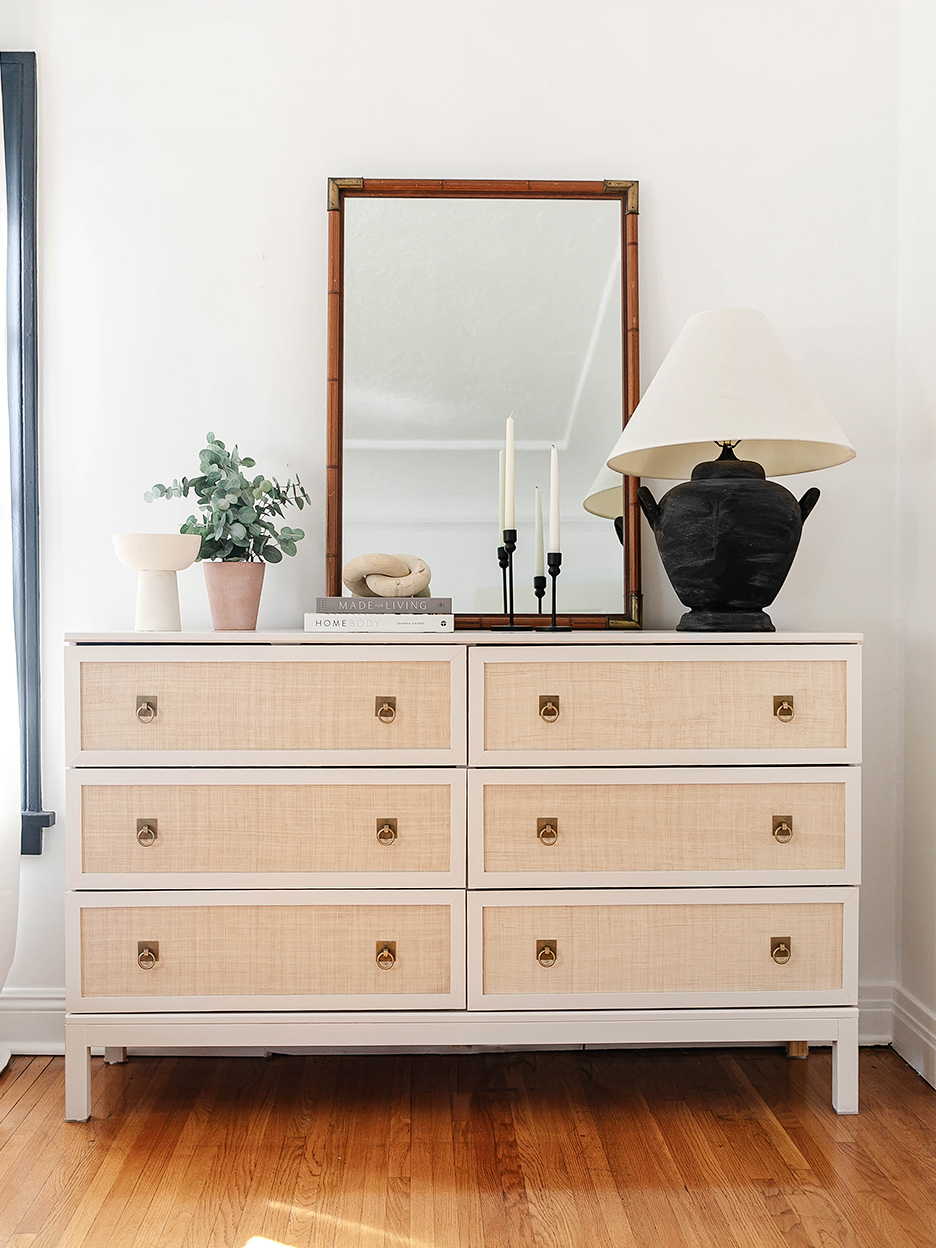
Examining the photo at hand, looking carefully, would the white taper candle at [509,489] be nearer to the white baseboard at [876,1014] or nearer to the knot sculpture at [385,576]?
the knot sculpture at [385,576]

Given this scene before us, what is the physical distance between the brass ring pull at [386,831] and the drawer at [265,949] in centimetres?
9

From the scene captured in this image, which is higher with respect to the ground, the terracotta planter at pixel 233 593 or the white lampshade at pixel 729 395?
the white lampshade at pixel 729 395

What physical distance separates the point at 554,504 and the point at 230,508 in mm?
654

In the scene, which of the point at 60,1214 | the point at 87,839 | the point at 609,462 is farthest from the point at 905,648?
the point at 60,1214

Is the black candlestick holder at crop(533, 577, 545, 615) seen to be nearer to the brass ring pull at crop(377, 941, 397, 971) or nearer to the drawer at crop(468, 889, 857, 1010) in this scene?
the drawer at crop(468, 889, 857, 1010)

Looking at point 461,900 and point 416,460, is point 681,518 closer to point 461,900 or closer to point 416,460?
point 416,460

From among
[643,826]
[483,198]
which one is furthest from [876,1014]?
[483,198]

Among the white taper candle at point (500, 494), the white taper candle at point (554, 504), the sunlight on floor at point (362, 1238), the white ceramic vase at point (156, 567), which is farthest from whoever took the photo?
the white taper candle at point (500, 494)

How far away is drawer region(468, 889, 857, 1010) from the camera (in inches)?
64.1

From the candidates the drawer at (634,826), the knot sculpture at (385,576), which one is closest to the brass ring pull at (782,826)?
the drawer at (634,826)

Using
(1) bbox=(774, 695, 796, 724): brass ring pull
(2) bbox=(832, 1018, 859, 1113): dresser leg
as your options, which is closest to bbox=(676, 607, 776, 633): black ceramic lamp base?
(1) bbox=(774, 695, 796, 724): brass ring pull

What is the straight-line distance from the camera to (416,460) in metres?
2.02

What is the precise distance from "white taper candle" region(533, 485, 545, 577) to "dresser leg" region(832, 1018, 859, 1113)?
3.44ft

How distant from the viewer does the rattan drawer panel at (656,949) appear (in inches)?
64.2
